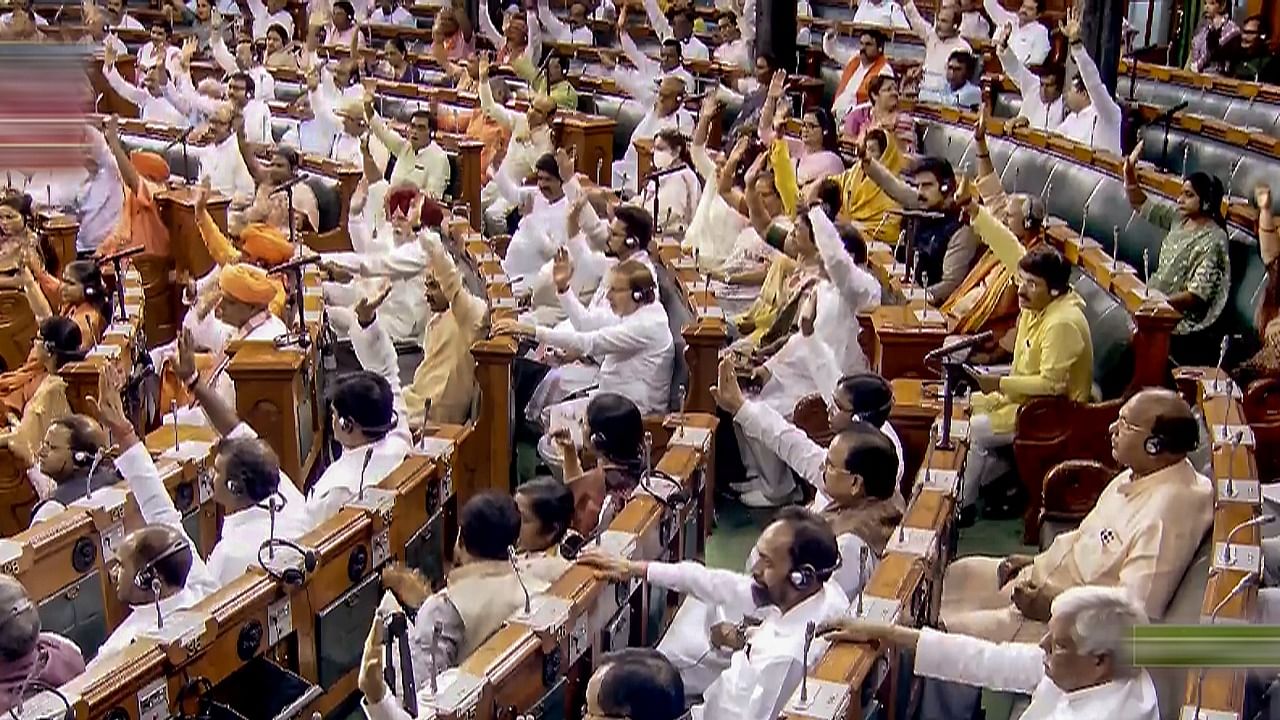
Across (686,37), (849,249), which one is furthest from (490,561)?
(686,37)

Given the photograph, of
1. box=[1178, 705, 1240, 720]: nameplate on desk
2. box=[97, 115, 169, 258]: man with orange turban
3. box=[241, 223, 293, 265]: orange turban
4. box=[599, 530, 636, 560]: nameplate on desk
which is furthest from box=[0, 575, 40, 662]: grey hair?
box=[97, 115, 169, 258]: man with orange turban

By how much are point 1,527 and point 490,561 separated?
2.20 meters

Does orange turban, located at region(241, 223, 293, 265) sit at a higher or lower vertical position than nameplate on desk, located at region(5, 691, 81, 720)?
higher

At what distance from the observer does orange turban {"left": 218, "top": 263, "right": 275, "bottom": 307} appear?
486cm

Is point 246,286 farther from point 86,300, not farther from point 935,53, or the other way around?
point 935,53

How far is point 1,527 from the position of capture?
14.6ft

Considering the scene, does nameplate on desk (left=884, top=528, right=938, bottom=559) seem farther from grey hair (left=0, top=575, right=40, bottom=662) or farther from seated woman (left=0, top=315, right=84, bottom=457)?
seated woman (left=0, top=315, right=84, bottom=457)

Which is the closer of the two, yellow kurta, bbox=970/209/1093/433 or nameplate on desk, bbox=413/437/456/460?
nameplate on desk, bbox=413/437/456/460

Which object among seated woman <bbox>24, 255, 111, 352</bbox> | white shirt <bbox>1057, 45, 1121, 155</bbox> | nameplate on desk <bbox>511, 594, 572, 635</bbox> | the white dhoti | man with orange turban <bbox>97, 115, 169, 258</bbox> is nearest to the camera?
nameplate on desk <bbox>511, 594, 572, 635</bbox>

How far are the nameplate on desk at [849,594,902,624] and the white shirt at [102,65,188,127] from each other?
7379mm

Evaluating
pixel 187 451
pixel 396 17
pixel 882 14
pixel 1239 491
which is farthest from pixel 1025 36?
pixel 187 451

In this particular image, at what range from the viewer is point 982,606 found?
3.38 metres

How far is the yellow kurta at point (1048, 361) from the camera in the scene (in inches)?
161

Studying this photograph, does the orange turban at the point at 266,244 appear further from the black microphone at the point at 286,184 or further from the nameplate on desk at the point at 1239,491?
the nameplate on desk at the point at 1239,491
